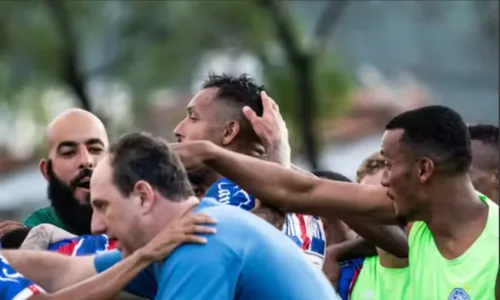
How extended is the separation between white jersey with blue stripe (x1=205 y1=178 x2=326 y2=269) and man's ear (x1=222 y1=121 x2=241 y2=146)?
21cm

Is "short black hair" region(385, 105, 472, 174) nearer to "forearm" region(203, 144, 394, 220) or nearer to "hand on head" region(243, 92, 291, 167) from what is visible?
"forearm" region(203, 144, 394, 220)

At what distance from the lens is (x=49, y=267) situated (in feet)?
20.0

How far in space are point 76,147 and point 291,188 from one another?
191 centimetres

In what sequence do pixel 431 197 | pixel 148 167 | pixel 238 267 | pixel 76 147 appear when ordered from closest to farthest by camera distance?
pixel 238 267, pixel 148 167, pixel 431 197, pixel 76 147

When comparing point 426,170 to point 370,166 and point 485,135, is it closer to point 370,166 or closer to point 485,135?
point 485,135

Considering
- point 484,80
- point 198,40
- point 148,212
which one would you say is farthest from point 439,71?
point 148,212

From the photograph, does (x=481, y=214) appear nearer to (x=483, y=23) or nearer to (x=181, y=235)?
(x=181, y=235)

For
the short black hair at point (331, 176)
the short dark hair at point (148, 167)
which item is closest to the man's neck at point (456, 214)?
the short dark hair at point (148, 167)

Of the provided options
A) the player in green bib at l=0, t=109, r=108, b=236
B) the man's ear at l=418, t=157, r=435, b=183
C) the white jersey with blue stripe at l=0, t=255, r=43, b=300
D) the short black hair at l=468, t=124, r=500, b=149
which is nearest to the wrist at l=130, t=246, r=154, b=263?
the white jersey with blue stripe at l=0, t=255, r=43, b=300

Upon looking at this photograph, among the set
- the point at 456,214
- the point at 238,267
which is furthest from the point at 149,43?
the point at 238,267

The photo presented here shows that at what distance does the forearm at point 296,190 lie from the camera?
6086 mm

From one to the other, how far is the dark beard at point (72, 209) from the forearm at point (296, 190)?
1.67m

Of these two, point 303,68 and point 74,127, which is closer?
point 74,127

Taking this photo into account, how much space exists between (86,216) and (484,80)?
105ft
